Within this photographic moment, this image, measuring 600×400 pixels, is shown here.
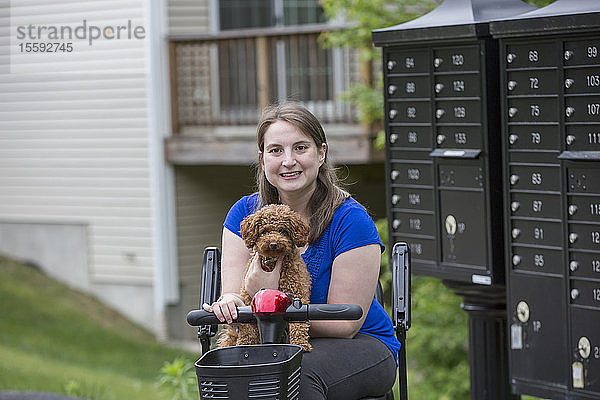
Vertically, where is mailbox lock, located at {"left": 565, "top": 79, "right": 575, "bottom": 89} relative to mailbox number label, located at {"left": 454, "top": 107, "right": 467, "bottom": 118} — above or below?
above

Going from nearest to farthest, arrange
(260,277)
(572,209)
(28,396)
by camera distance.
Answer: (260,277) < (572,209) < (28,396)

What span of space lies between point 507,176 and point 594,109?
1.66 feet

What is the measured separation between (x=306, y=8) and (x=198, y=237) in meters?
2.83

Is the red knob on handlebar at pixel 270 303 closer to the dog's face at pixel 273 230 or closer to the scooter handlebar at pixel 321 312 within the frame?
the scooter handlebar at pixel 321 312

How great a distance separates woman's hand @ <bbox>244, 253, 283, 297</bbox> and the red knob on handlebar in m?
0.20

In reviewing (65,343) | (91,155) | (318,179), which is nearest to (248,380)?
(318,179)

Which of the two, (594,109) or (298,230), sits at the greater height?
(594,109)

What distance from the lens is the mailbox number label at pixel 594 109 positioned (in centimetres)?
395

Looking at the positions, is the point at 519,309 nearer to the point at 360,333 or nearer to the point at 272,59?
the point at 360,333

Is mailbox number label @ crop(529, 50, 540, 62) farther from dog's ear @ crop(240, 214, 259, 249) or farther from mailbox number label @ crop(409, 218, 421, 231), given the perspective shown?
dog's ear @ crop(240, 214, 259, 249)

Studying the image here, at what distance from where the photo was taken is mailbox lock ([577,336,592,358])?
4.08m

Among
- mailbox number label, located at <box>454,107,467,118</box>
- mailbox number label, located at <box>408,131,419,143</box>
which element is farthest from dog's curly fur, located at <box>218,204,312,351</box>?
mailbox number label, located at <box>408,131,419,143</box>

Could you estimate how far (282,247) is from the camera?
9.77 ft

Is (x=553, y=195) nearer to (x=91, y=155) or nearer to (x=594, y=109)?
(x=594, y=109)
